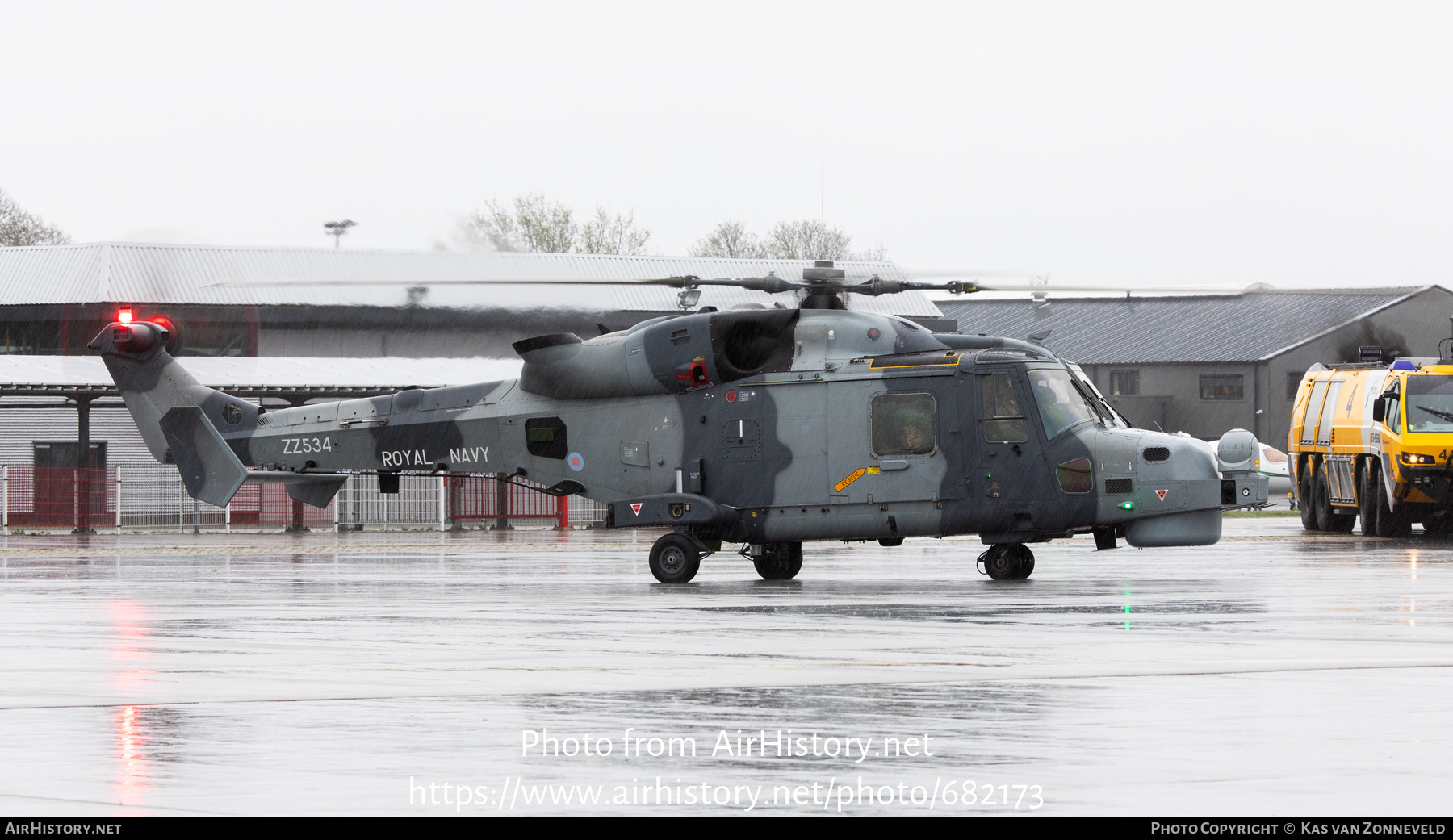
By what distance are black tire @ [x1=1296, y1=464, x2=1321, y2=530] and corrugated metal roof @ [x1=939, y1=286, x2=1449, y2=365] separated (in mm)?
39692

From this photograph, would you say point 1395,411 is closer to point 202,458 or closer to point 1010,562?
point 1010,562

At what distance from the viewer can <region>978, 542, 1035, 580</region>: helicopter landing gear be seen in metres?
20.2

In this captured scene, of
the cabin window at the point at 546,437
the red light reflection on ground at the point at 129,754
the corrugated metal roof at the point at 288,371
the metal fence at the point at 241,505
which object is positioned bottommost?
the red light reflection on ground at the point at 129,754

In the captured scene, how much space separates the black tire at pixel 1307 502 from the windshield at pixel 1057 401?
16881 millimetres

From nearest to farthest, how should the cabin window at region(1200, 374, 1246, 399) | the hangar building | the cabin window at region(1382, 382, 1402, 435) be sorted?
1. the cabin window at region(1382, 382, 1402, 435)
2. the hangar building
3. the cabin window at region(1200, 374, 1246, 399)

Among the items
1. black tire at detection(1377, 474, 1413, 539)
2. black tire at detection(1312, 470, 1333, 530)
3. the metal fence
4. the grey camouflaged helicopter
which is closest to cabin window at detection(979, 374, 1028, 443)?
the grey camouflaged helicopter

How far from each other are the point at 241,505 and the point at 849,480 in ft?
76.7

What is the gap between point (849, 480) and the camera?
778 inches

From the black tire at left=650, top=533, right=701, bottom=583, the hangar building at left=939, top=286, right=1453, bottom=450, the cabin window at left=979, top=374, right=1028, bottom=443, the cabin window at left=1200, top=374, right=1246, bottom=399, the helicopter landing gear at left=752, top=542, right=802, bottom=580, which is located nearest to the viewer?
the cabin window at left=979, top=374, right=1028, bottom=443

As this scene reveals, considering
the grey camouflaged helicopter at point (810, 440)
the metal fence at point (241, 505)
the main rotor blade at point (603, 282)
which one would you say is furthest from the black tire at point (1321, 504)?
the main rotor blade at point (603, 282)

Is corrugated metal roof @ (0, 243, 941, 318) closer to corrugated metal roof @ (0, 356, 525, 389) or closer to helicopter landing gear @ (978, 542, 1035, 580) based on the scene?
corrugated metal roof @ (0, 356, 525, 389)

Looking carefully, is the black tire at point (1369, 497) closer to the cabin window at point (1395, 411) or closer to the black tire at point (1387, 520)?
the black tire at point (1387, 520)

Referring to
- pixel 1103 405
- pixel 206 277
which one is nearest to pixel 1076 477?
pixel 1103 405

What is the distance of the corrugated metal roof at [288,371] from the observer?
3981 cm
